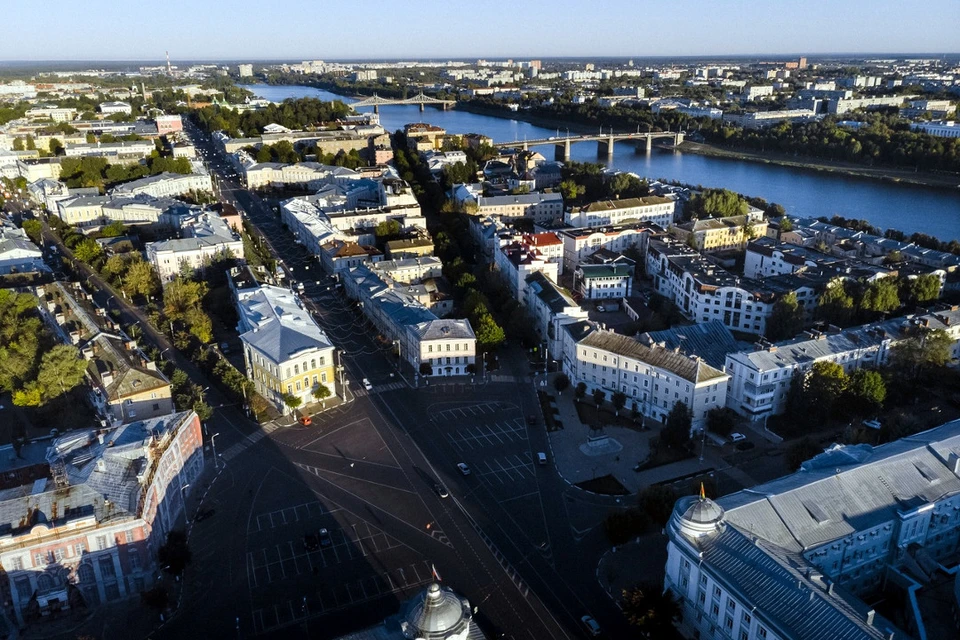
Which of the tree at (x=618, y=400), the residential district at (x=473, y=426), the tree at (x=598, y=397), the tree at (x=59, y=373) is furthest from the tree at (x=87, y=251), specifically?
the tree at (x=618, y=400)

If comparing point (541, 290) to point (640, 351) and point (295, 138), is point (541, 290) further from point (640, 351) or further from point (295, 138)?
point (295, 138)

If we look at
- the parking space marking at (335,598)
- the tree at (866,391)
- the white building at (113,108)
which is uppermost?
the white building at (113,108)

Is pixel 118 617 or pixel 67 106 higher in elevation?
pixel 67 106

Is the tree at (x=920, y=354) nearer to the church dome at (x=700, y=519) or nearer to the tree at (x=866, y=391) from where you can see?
the tree at (x=866, y=391)

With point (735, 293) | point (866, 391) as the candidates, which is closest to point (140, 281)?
point (735, 293)

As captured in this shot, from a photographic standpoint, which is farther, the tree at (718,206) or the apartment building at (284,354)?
the tree at (718,206)

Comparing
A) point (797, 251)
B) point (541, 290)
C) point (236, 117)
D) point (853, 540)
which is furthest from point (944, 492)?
point (236, 117)
